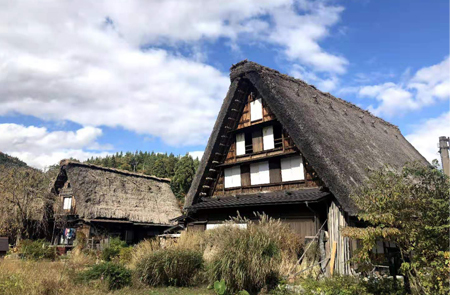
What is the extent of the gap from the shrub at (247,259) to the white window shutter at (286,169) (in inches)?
188

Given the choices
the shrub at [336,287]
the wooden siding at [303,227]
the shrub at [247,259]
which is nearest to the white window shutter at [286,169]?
the wooden siding at [303,227]

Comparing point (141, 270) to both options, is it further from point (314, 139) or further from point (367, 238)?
point (314, 139)

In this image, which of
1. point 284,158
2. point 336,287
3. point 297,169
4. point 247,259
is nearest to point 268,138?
point 284,158

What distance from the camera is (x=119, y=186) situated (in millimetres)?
28266

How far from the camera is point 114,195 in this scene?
26938mm

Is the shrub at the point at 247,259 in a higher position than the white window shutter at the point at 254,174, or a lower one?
lower

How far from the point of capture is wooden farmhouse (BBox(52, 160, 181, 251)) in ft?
80.6

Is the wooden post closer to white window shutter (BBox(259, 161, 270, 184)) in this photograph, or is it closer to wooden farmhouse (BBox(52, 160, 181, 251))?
white window shutter (BBox(259, 161, 270, 184))

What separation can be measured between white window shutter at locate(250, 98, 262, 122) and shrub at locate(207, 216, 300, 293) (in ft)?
23.9

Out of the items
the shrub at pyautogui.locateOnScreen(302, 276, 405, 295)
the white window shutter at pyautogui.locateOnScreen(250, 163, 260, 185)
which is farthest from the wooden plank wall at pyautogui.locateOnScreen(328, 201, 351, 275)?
the white window shutter at pyautogui.locateOnScreen(250, 163, 260, 185)

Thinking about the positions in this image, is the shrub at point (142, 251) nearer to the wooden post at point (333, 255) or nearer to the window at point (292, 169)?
the wooden post at point (333, 255)

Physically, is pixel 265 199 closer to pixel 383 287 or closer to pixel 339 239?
pixel 339 239

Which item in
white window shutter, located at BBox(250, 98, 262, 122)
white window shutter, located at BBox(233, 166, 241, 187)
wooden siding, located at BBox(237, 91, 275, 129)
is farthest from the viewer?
white window shutter, located at BBox(233, 166, 241, 187)

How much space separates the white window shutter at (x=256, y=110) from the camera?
16.5 metres
